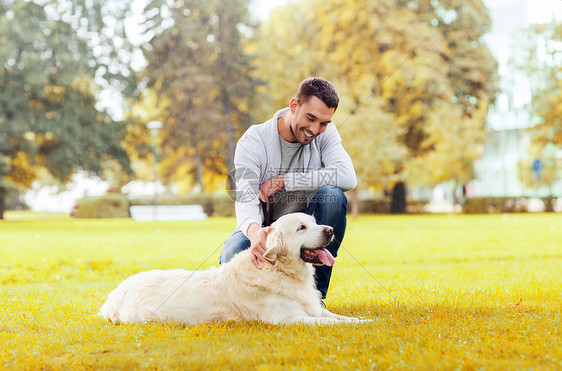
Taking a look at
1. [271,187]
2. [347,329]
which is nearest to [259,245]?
[271,187]

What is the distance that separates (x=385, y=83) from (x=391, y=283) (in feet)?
92.2

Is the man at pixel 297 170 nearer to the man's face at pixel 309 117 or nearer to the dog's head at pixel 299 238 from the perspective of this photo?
the man's face at pixel 309 117

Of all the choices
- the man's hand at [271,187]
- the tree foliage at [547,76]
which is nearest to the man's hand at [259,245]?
the man's hand at [271,187]

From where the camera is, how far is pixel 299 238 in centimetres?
455

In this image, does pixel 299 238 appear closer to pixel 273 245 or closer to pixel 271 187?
pixel 273 245

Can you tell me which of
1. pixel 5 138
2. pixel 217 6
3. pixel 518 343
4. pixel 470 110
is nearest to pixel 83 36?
pixel 5 138

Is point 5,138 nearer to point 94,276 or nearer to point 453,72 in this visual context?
point 94,276

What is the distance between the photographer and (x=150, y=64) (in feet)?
112

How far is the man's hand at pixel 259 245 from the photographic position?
14.8 ft

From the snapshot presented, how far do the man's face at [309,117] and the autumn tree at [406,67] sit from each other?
24143 millimetres

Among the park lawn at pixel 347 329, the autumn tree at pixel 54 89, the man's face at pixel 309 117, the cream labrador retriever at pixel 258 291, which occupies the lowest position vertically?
the park lawn at pixel 347 329

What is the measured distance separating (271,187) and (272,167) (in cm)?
29

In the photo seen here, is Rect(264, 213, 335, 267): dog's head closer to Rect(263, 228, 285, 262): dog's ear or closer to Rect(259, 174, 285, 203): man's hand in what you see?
Rect(263, 228, 285, 262): dog's ear

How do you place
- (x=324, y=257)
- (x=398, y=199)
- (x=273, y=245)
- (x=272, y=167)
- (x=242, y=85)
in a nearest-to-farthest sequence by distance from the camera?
(x=273, y=245)
(x=324, y=257)
(x=272, y=167)
(x=242, y=85)
(x=398, y=199)
